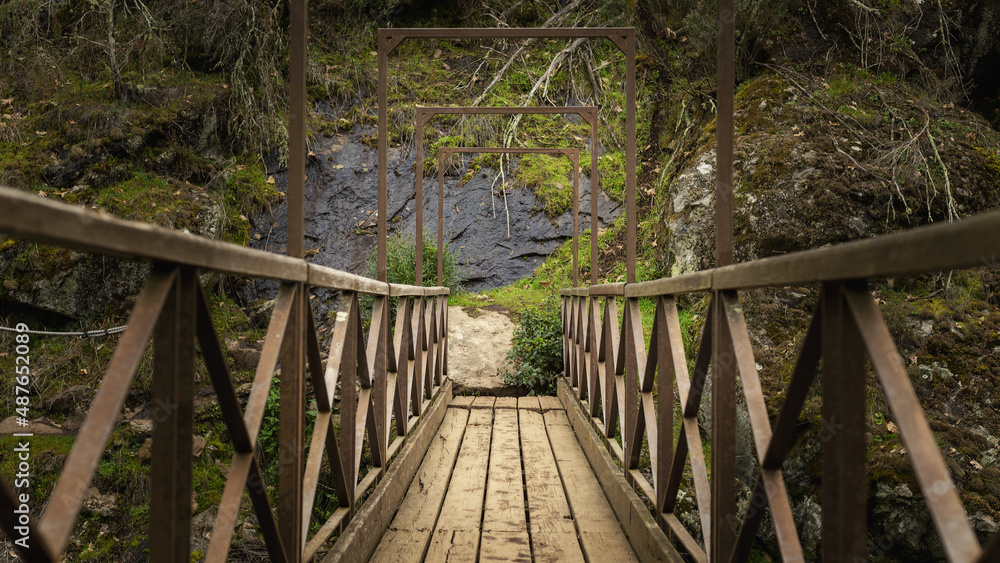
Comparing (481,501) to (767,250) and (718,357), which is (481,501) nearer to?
(718,357)

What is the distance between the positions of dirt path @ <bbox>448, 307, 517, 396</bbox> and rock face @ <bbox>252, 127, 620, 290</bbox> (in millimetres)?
1590

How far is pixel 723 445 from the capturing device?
4.73ft

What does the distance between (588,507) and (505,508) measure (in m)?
0.40

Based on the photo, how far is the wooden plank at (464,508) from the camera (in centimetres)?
227

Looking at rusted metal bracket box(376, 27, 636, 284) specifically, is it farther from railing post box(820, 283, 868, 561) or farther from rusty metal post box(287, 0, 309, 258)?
railing post box(820, 283, 868, 561)

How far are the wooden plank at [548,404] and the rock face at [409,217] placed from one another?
3719mm

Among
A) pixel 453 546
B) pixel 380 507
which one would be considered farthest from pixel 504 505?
pixel 380 507

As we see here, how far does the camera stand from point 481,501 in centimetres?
286

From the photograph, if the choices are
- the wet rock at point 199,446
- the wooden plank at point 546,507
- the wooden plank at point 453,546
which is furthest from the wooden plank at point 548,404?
→ the wet rock at point 199,446

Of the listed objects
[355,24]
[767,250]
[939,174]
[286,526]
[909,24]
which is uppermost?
[355,24]

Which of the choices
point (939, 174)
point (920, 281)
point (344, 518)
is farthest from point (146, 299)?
point (939, 174)

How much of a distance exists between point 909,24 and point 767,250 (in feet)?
13.5

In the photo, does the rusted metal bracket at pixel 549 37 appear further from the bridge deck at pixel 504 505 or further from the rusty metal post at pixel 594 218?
the rusty metal post at pixel 594 218

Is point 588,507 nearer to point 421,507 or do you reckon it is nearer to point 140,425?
point 421,507
